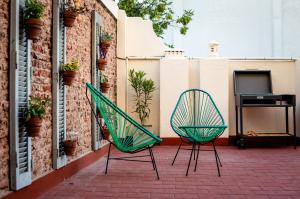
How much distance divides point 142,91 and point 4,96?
202 inches

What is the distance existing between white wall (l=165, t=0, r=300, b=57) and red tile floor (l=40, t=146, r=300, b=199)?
7.64 metres

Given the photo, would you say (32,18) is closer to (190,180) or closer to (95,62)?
(190,180)

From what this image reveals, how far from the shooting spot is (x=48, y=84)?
3.90 meters

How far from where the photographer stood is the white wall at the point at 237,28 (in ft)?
43.7

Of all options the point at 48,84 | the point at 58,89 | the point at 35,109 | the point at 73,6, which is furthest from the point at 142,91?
the point at 35,109

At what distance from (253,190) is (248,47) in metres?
10.1

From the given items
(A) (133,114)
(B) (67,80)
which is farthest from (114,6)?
(B) (67,80)

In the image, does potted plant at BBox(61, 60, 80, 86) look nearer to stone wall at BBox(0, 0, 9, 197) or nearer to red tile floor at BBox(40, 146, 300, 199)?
red tile floor at BBox(40, 146, 300, 199)

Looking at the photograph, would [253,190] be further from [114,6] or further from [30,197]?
[114,6]

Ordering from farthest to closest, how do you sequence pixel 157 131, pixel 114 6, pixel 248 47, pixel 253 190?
pixel 248 47
pixel 157 131
pixel 114 6
pixel 253 190

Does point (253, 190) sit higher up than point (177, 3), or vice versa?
point (177, 3)

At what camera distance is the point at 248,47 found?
13344 millimetres

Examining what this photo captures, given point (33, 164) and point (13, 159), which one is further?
point (33, 164)

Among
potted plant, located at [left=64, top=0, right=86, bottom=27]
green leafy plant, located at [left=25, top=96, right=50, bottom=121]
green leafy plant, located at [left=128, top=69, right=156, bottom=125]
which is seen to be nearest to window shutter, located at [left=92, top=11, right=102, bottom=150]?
potted plant, located at [left=64, top=0, right=86, bottom=27]
